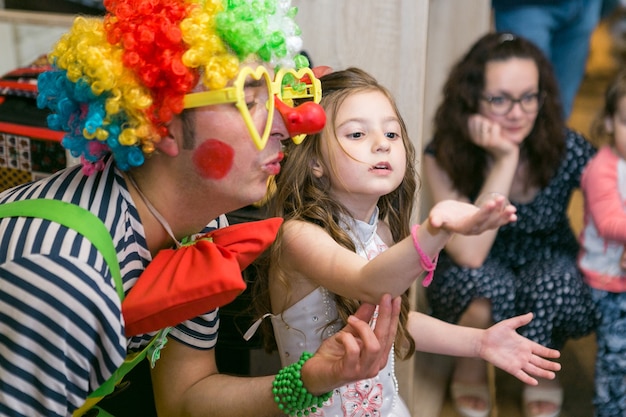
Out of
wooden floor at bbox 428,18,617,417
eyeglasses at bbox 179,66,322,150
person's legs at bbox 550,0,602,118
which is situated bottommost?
wooden floor at bbox 428,18,617,417

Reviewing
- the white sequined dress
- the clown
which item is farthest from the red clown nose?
the white sequined dress

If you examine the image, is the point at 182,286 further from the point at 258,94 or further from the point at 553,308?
the point at 553,308

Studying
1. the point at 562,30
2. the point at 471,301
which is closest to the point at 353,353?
the point at 471,301

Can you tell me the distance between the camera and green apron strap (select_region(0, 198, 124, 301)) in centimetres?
112

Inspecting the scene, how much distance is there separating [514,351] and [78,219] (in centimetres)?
78

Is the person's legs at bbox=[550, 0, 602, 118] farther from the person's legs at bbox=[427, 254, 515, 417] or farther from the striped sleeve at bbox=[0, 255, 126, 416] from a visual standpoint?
the striped sleeve at bbox=[0, 255, 126, 416]

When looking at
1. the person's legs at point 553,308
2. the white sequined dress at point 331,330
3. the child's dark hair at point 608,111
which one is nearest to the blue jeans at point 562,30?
the child's dark hair at point 608,111

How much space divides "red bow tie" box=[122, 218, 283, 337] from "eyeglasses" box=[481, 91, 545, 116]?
1034mm

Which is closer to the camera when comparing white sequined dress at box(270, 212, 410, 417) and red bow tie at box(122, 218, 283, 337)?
red bow tie at box(122, 218, 283, 337)

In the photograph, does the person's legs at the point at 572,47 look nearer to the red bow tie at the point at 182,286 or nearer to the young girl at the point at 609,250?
the young girl at the point at 609,250

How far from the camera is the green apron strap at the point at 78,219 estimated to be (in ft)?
3.66

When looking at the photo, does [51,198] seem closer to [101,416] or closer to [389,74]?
[101,416]

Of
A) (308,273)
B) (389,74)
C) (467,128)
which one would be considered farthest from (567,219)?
(308,273)

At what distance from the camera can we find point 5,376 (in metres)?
1.09
